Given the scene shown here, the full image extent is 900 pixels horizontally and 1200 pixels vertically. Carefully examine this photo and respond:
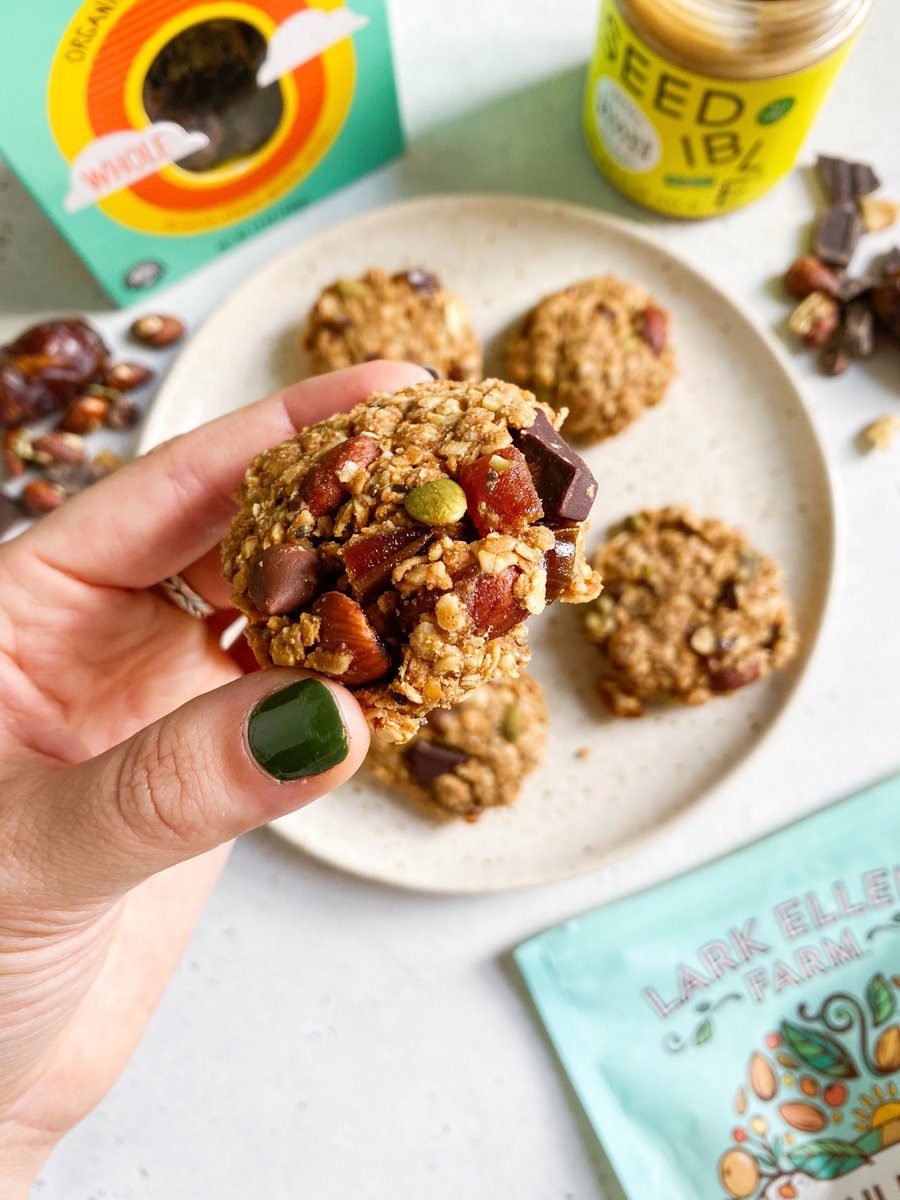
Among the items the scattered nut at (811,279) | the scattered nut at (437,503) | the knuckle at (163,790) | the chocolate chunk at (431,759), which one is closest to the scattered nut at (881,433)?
the scattered nut at (811,279)

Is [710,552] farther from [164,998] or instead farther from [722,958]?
[164,998]

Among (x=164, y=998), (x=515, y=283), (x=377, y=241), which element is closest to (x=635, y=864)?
(x=164, y=998)

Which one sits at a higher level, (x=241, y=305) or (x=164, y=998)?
(x=241, y=305)

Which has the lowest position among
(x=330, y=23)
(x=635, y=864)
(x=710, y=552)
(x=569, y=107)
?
(x=635, y=864)

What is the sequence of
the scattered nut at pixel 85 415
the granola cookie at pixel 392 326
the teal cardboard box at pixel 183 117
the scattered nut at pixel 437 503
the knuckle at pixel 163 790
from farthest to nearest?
the scattered nut at pixel 85 415 → the granola cookie at pixel 392 326 → the teal cardboard box at pixel 183 117 → the knuckle at pixel 163 790 → the scattered nut at pixel 437 503

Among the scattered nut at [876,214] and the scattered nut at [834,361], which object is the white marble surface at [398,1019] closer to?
the scattered nut at [834,361]

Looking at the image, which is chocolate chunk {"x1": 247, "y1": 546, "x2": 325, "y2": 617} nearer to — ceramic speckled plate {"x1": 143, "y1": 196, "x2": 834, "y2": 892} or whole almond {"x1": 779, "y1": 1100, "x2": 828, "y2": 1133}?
ceramic speckled plate {"x1": 143, "y1": 196, "x2": 834, "y2": 892}
